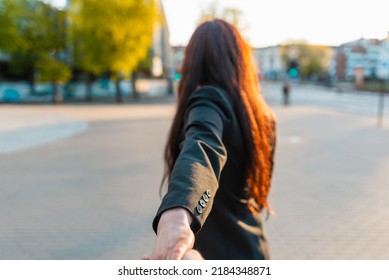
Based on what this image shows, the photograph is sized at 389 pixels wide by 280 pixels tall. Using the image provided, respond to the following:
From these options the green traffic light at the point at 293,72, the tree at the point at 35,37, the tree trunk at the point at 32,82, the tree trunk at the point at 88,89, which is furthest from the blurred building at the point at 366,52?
the tree trunk at the point at 32,82

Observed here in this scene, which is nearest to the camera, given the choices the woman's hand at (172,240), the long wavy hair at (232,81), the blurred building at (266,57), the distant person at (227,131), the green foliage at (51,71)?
the woman's hand at (172,240)

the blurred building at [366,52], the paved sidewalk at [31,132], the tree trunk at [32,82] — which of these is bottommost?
the paved sidewalk at [31,132]

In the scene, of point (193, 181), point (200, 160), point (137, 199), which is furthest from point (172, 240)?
point (137, 199)

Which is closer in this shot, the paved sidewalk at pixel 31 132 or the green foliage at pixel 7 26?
the paved sidewalk at pixel 31 132

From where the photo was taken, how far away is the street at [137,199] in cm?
372

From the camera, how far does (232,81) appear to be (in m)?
1.39

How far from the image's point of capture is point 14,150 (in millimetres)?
9344

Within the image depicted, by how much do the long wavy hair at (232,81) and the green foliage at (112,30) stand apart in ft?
84.9

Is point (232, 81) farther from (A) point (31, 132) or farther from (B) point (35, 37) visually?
(B) point (35, 37)

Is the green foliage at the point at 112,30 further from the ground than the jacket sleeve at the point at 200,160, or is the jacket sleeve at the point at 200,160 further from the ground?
the green foliage at the point at 112,30

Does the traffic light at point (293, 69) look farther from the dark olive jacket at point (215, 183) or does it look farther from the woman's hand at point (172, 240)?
the woman's hand at point (172, 240)

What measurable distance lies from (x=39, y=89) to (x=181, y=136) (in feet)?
109
